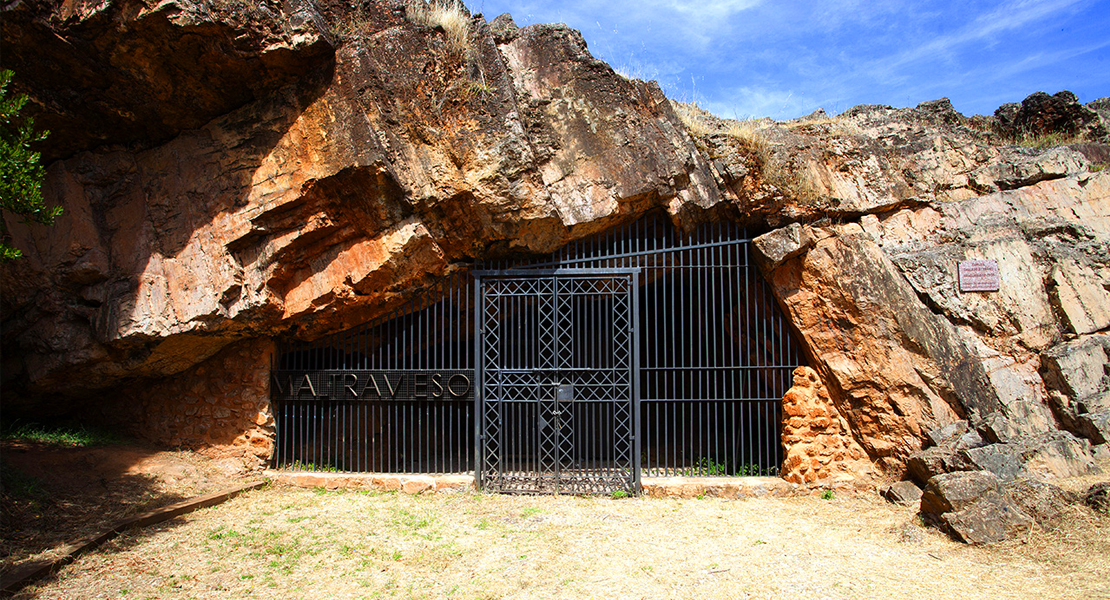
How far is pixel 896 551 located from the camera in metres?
5.21

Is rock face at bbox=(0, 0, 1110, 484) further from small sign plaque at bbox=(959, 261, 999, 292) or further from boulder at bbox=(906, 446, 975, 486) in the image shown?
small sign plaque at bbox=(959, 261, 999, 292)

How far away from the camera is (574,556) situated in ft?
17.1

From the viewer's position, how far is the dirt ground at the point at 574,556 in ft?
14.7

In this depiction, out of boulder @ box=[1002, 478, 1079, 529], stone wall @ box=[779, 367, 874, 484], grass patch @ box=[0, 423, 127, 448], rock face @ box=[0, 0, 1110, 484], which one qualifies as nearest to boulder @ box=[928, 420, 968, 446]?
rock face @ box=[0, 0, 1110, 484]

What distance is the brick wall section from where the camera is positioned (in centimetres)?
768

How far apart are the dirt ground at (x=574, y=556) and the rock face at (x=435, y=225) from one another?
1.50 metres

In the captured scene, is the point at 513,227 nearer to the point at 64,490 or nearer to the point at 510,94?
the point at 510,94

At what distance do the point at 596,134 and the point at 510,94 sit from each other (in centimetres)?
120

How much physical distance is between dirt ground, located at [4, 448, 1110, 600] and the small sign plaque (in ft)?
9.72

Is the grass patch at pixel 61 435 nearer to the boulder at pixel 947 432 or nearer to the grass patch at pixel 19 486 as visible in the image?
the grass patch at pixel 19 486

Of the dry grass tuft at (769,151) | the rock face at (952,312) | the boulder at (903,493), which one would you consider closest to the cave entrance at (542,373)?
the rock face at (952,312)

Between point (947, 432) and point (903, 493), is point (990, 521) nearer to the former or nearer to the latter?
point (903, 493)

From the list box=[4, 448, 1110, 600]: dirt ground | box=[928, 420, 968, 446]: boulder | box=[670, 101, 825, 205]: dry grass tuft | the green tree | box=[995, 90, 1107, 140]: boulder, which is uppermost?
box=[995, 90, 1107, 140]: boulder

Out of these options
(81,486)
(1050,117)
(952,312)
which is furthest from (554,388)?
(1050,117)
